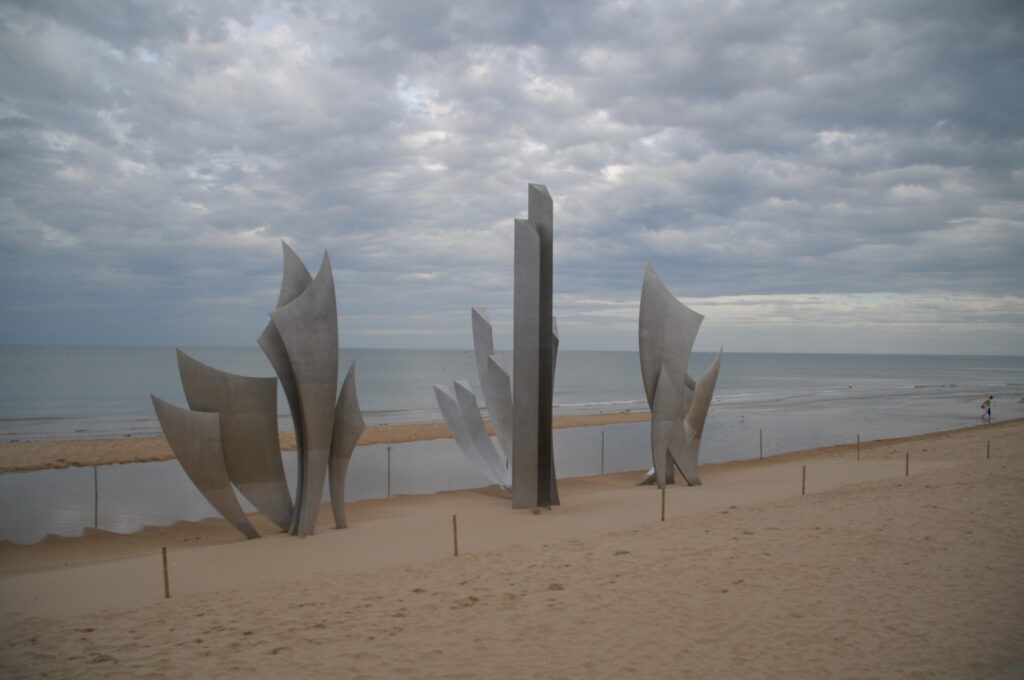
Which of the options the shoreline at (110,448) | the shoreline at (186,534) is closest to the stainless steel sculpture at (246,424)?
the shoreline at (186,534)

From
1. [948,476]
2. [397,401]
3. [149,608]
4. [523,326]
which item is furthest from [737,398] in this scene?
[149,608]

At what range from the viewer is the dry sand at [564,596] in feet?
17.1

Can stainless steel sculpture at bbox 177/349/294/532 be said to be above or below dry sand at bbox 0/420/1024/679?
above

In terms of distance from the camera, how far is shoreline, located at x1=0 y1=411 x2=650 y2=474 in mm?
19672

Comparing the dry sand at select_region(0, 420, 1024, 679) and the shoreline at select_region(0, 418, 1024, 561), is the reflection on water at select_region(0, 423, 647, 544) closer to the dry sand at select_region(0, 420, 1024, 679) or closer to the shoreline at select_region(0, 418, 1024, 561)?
the shoreline at select_region(0, 418, 1024, 561)

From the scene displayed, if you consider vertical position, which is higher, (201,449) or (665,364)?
(665,364)

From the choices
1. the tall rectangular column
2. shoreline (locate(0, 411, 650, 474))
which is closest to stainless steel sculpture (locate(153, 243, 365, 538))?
the tall rectangular column

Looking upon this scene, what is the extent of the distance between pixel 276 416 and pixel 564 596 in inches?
221

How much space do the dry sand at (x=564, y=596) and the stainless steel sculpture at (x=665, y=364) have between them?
8.94 feet

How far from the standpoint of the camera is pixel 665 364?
13.7 metres

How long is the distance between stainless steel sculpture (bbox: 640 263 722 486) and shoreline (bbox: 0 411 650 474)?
1299 cm

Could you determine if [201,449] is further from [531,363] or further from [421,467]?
[421,467]

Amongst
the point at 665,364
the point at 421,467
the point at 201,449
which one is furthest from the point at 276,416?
the point at 421,467

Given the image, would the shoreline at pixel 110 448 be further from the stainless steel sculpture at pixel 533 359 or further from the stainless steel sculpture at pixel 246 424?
the stainless steel sculpture at pixel 533 359
